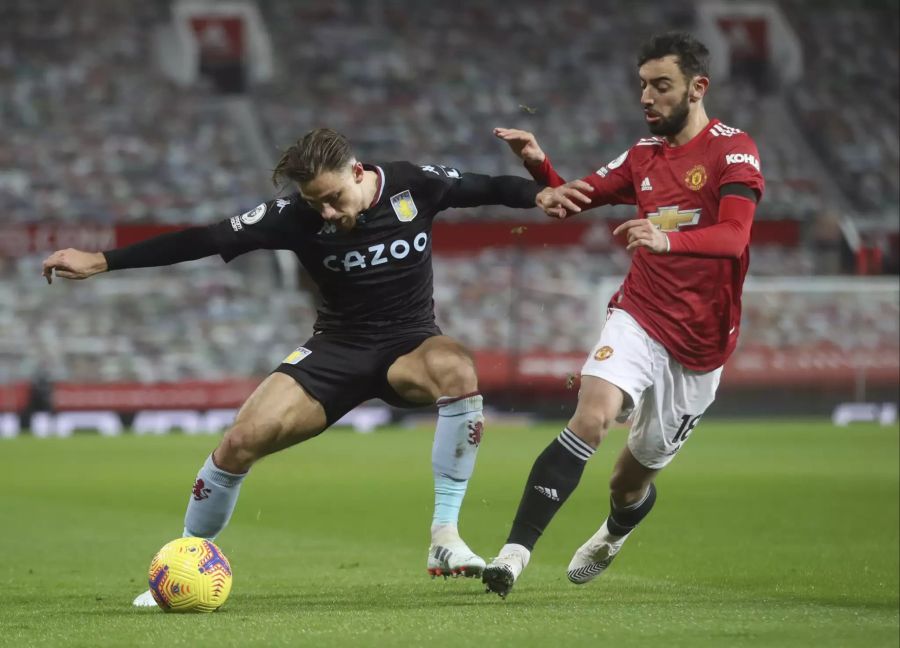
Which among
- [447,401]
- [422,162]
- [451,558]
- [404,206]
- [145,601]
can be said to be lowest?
[422,162]

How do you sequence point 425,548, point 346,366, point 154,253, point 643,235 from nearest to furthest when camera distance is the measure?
point 643,235 < point 154,253 < point 346,366 < point 425,548

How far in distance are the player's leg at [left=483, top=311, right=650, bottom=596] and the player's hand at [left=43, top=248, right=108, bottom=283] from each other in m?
2.08

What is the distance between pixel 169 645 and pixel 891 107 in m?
32.2

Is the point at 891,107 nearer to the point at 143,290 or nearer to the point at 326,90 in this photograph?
the point at 326,90

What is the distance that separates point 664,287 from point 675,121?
740 millimetres

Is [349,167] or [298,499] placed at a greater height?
[349,167]

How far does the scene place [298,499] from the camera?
43.3ft

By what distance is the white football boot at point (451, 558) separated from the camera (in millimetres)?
6332

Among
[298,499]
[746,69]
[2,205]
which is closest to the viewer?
[298,499]

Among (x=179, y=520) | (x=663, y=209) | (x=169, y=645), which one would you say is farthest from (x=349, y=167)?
(x=179, y=520)

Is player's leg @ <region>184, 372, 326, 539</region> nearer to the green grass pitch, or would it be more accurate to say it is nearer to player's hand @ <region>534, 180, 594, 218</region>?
the green grass pitch

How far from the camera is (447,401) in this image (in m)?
6.76

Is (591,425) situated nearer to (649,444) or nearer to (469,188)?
(649,444)

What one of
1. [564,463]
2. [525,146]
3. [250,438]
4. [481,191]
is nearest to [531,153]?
[525,146]
